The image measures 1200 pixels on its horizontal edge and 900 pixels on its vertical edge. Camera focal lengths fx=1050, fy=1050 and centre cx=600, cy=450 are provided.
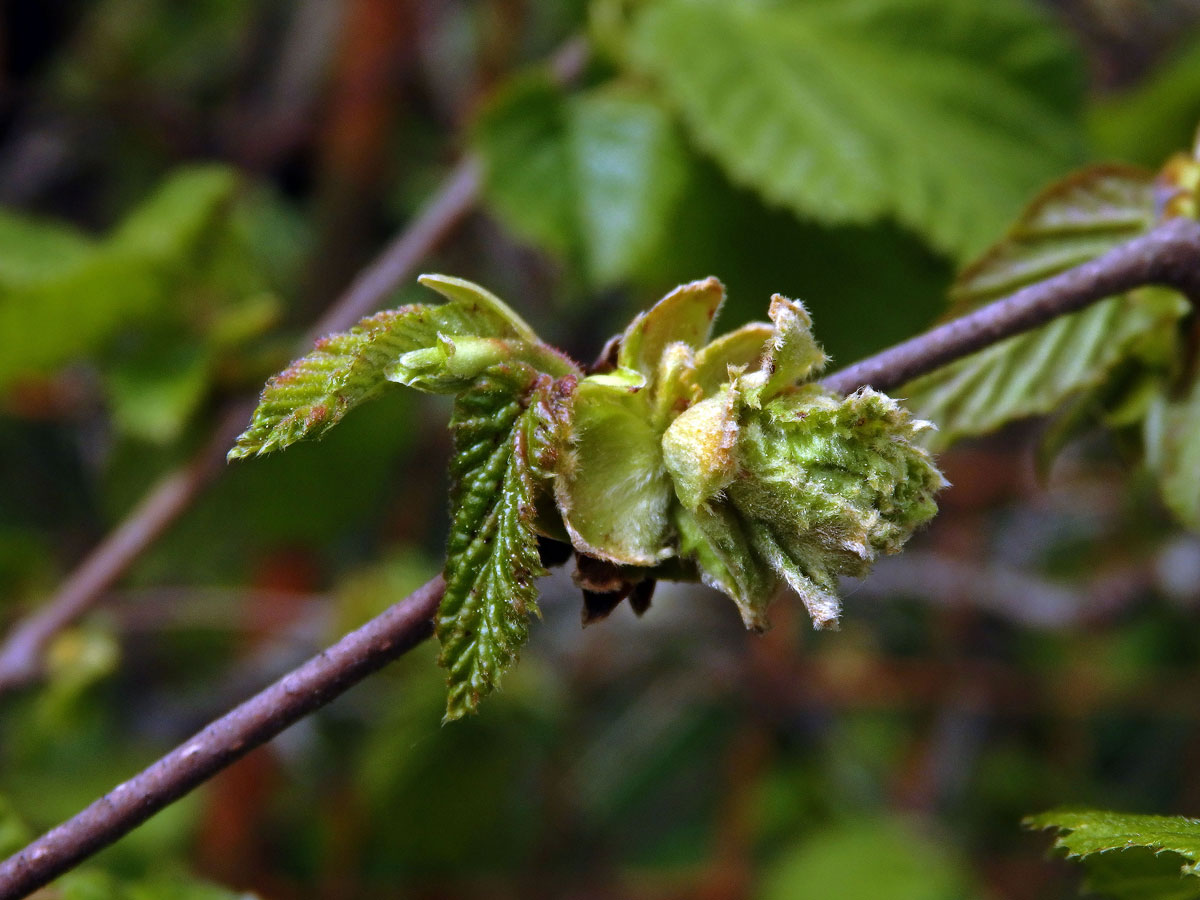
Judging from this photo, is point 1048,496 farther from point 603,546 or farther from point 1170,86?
point 603,546

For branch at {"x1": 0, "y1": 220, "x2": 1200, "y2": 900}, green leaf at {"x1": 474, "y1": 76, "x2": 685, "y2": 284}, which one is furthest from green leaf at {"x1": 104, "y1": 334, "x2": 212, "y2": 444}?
branch at {"x1": 0, "y1": 220, "x2": 1200, "y2": 900}

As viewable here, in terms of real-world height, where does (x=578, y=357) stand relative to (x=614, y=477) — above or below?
below

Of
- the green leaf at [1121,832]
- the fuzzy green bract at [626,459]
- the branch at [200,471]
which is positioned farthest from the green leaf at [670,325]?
the branch at [200,471]

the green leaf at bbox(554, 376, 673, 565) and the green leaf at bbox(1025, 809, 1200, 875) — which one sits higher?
the green leaf at bbox(554, 376, 673, 565)

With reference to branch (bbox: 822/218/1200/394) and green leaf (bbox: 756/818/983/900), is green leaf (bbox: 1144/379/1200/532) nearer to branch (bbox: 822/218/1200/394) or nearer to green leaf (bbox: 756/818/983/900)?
branch (bbox: 822/218/1200/394)

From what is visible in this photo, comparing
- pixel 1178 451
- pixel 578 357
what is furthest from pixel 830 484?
pixel 578 357

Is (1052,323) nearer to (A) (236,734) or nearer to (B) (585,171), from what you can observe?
(A) (236,734)

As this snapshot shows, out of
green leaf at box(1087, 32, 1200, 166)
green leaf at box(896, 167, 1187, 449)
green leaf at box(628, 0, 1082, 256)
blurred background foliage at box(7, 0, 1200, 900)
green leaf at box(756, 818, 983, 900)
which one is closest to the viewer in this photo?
green leaf at box(896, 167, 1187, 449)
